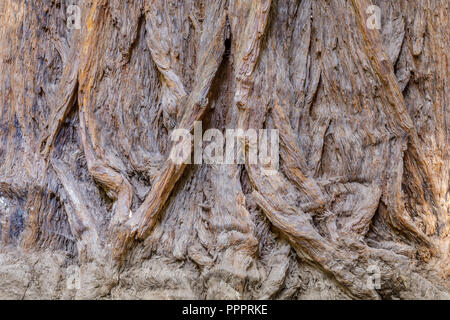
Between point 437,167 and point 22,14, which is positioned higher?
point 22,14

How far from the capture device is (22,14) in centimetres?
302

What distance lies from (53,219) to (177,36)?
1394mm

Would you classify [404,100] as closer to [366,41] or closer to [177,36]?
[366,41]

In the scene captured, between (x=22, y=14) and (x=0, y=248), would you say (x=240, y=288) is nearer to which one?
(x=0, y=248)

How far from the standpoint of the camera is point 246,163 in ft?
8.29

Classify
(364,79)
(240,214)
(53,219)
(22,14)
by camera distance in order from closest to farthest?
(240,214), (364,79), (53,219), (22,14)

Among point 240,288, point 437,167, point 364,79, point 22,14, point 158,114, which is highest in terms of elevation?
point 22,14

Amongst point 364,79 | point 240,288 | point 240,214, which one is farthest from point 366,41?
point 240,288

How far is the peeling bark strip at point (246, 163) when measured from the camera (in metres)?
2.42

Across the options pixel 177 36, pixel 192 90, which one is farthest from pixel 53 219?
pixel 177 36

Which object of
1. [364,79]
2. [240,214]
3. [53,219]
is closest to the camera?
[240,214]

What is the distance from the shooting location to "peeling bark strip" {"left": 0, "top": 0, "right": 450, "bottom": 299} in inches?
95.1

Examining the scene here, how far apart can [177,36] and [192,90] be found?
0.38 m

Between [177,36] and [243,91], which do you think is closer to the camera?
[243,91]
